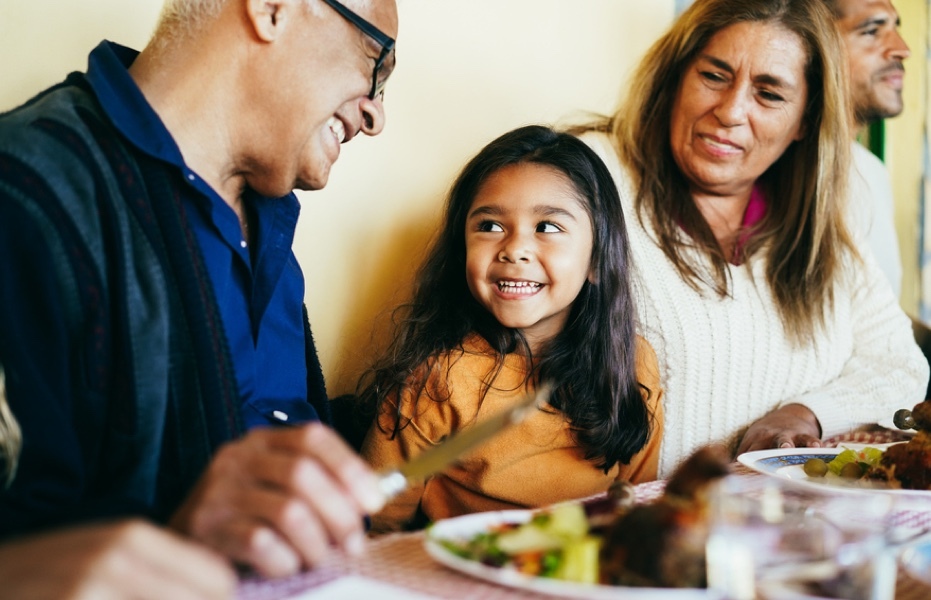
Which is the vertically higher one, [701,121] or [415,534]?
[701,121]

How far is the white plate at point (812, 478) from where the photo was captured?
126cm

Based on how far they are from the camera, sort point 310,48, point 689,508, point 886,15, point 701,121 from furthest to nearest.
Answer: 1. point 886,15
2. point 701,121
3. point 310,48
4. point 689,508

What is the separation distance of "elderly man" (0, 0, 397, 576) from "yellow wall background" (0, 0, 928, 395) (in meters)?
0.35

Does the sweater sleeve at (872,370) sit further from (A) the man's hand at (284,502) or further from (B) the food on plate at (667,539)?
(A) the man's hand at (284,502)

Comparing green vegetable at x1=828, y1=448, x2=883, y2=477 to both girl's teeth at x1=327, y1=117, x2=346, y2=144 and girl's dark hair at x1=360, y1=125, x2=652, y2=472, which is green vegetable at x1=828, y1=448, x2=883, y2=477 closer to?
girl's dark hair at x1=360, y1=125, x2=652, y2=472

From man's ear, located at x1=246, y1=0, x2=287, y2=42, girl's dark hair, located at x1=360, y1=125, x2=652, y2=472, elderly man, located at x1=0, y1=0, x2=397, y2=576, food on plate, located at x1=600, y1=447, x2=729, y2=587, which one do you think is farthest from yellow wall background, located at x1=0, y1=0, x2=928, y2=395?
food on plate, located at x1=600, y1=447, x2=729, y2=587

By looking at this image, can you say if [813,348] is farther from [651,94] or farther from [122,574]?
[122,574]

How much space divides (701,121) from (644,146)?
0.16 meters

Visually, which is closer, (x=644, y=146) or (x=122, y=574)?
(x=122, y=574)

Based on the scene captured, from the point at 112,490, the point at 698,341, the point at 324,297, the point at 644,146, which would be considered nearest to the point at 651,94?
the point at 644,146

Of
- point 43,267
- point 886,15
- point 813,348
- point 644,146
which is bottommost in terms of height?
point 813,348

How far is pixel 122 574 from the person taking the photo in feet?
2.28

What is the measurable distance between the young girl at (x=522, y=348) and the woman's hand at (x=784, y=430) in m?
0.21

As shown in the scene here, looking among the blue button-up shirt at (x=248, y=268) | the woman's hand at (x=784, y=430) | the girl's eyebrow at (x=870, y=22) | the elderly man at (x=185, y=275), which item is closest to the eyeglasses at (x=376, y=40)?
the elderly man at (x=185, y=275)
